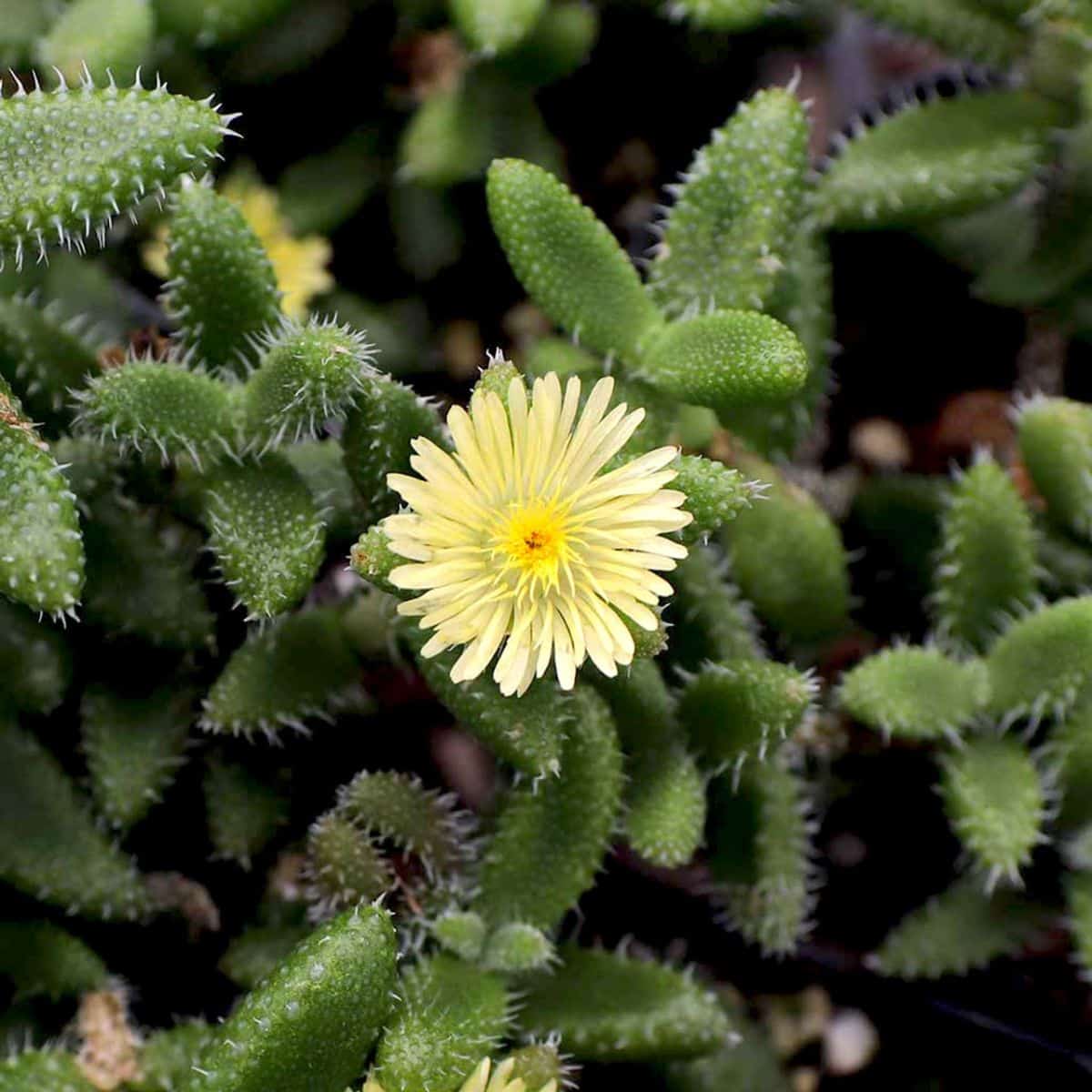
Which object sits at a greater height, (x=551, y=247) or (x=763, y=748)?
(x=551, y=247)

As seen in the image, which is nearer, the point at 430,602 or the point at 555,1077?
the point at 430,602

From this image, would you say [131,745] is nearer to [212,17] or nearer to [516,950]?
[516,950]

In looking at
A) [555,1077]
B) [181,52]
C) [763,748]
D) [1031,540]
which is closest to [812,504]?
[1031,540]

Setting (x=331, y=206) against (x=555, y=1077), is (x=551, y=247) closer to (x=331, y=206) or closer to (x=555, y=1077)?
(x=331, y=206)

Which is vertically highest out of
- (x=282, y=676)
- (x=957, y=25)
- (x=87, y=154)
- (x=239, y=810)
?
(x=957, y=25)

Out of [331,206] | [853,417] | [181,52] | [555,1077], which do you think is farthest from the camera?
[853,417]

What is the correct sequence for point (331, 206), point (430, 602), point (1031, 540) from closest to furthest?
1. point (430, 602)
2. point (1031, 540)
3. point (331, 206)

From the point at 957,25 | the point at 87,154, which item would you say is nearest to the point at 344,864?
the point at 87,154

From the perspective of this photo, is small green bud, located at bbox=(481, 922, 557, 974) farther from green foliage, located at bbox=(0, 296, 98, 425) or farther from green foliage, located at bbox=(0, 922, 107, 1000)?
green foliage, located at bbox=(0, 296, 98, 425)
